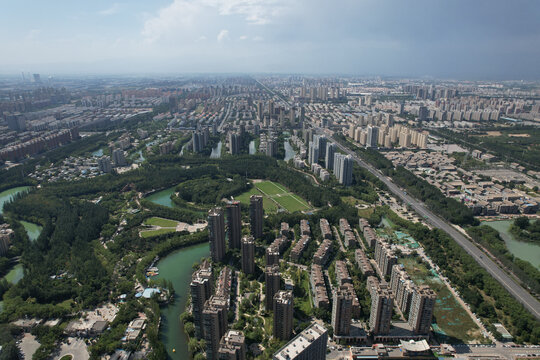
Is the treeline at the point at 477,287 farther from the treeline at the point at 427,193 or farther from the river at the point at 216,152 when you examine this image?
the river at the point at 216,152

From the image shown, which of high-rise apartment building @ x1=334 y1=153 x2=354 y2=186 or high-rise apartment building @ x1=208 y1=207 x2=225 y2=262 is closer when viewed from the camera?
high-rise apartment building @ x1=208 y1=207 x2=225 y2=262

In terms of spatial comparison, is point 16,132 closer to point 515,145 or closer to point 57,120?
point 57,120

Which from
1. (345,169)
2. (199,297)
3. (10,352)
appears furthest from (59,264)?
(345,169)

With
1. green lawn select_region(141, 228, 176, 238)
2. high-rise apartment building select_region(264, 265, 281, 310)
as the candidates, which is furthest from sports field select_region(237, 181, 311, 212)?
high-rise apartment building select_region(264, 265, 281, 310)

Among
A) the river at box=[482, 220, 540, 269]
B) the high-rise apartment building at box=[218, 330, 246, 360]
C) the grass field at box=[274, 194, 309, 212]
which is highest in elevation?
the high-rise apartment building at box=[218, 330, 246, 360]

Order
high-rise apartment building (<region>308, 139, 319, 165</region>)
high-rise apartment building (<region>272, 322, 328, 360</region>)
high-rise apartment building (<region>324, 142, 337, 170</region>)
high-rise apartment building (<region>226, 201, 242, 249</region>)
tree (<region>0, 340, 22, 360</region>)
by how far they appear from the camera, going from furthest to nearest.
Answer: high-rise apartment building (<region>308, 139, 319, 165</region>)
high-rise apartment building (<region>324, 142, 337, 170</region>)
high-rise apartment building (<region>226, 201, 242, 249</region>)
tree (<region>0, 340, 22, 360</region>)
high-rise apartment building (<region>272, 322, 328, 360</region>)

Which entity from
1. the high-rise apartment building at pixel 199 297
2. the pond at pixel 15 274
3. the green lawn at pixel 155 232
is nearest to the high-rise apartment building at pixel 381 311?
the high-rise apartment building at pixel 199 297

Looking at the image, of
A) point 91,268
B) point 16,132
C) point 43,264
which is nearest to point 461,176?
point 91,268

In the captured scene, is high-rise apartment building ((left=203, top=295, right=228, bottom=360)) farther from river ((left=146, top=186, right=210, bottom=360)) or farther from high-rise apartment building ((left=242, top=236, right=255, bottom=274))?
high-rise apartment building ((left=242, top=236, right=255, bottom=274))
